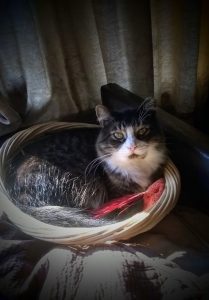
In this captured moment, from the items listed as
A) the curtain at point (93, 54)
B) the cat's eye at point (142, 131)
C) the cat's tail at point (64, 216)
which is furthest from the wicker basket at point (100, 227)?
the curtain at point (93, 54)

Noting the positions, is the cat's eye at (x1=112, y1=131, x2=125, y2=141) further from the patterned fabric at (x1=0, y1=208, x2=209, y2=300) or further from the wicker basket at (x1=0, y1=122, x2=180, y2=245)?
the patterned fabric at (x1=0, y1=208, x2=209, y2=300)

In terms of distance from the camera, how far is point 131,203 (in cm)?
92

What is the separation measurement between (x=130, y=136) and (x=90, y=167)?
0.18 meters

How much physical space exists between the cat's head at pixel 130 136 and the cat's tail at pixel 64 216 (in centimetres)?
20

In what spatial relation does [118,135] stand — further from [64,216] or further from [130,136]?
[64,216]

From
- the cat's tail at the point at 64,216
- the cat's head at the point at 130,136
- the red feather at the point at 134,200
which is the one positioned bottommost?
the red feather at the point at 134,200

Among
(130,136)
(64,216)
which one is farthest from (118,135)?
(64,216)

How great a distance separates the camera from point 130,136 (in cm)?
93

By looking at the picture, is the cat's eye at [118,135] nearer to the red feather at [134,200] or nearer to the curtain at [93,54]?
the red feather at [134,200]

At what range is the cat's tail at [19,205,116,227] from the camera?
847mm

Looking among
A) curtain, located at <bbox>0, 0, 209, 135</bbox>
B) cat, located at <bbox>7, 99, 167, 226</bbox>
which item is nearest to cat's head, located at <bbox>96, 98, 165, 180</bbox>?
cat, located at <bbox>7, 99, 167, 226</bbox>

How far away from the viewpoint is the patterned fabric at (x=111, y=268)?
68 cm

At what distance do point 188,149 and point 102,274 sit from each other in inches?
16.9

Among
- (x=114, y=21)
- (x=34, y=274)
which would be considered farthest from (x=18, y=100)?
(x=34, y=274)
